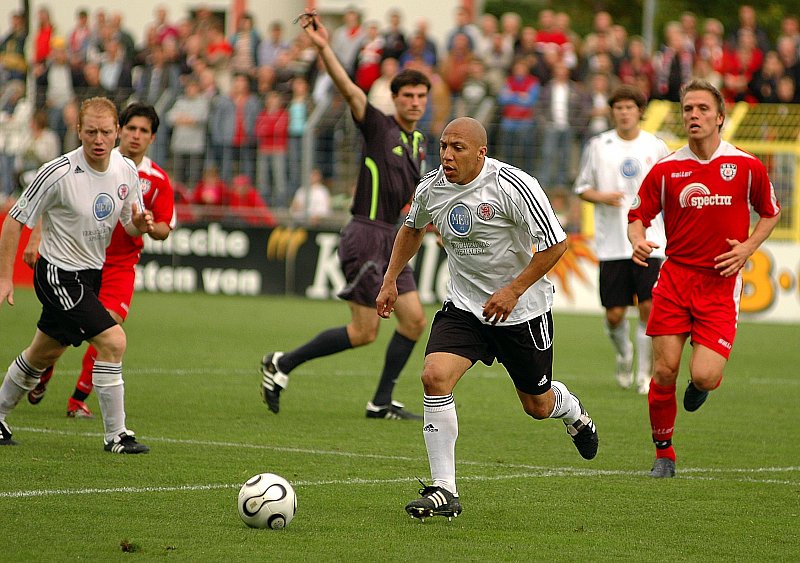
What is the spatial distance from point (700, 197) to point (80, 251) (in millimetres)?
3776

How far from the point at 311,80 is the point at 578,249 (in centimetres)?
563

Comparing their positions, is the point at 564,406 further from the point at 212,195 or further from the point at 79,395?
the point at 212,195

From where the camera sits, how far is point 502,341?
6859 millimetres

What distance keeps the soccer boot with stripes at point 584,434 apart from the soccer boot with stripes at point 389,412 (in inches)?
99.6

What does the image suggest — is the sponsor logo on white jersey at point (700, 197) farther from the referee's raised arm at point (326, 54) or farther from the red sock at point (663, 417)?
the referee's raised arm at point (326, 54)

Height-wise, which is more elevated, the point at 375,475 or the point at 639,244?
the point at 639,244

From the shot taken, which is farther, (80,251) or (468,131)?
(80,251)

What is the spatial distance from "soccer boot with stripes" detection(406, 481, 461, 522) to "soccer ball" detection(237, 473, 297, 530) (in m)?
0.58

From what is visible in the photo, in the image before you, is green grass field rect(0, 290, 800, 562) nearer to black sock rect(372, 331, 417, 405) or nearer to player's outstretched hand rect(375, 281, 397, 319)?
black sock rect(372, 331, 417, 405)

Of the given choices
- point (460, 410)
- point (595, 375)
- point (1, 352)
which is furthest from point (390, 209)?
point (1, 352)

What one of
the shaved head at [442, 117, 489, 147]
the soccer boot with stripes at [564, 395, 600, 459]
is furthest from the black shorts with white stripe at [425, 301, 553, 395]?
the shaved head at [442, 117, 489, 147]

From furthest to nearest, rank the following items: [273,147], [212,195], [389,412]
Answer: [212,195]
[273,147]
[389,412]

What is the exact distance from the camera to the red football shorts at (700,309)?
7.67 meters

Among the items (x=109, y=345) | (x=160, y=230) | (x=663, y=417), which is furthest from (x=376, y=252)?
(x=663, y=417)
